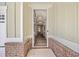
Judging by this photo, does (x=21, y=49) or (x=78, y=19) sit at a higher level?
(x=78, y=19)

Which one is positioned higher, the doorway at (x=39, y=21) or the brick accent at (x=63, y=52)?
the doorway at (x=39, y=21)

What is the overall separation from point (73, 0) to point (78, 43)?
2.91 ft

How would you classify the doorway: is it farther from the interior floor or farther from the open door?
the open door

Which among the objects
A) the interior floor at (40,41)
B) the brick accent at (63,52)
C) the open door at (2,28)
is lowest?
the interior floor at (40,41)

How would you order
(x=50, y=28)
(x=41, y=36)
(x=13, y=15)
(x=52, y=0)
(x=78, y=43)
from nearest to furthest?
1. (x=52, y=0)
2. (x=78, y=43)
3. (x=13, y=15)
4. (x=50, y=28)
5. (x=41, y=36)

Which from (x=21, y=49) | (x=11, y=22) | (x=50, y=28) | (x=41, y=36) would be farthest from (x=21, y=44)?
(x=41, y=36)

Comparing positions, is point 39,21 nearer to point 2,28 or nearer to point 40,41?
point 40,41

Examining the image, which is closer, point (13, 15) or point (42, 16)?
point (13, 15)

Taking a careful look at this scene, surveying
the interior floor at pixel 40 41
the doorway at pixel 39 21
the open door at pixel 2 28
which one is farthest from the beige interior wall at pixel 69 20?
the interior floor at pixel 40 41

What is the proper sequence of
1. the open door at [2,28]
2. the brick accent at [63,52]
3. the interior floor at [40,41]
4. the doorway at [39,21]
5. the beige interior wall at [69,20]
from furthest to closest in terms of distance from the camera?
the interior floor at [40,41] < the doorway at [39,21] < the open door at [2,28] < the beige interior wall at [69,20] < the brick accent at [63,52]

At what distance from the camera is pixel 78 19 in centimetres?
252

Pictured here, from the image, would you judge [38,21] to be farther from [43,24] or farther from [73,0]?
[73,0]

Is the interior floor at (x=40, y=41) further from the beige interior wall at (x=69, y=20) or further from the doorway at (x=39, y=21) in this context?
the beige interior wall at (x=69, y=20)

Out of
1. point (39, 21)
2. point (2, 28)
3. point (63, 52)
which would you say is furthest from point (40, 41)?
point (63, 52)
